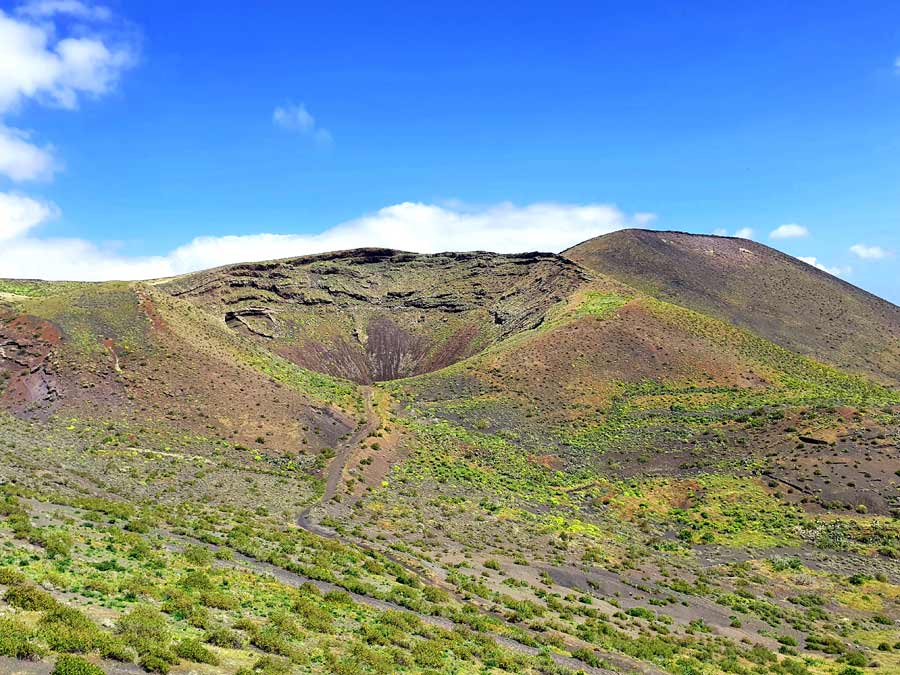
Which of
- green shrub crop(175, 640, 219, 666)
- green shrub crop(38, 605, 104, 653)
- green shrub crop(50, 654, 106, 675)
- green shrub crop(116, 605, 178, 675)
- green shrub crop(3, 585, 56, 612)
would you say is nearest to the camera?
green shrub crop(50, 654, 106, 675)

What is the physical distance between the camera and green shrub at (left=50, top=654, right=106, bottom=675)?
8.82 m

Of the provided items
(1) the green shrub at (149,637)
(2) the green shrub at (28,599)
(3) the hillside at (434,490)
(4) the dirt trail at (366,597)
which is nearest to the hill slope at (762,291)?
(3) the hillside at (434,490)

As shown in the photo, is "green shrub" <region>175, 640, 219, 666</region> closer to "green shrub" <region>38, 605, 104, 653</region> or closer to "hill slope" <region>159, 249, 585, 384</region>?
"green shrub" <region>38, 605, 104, 653</region>

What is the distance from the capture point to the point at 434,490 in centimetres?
4091

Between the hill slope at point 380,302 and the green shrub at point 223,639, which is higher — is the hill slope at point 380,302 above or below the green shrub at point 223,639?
above

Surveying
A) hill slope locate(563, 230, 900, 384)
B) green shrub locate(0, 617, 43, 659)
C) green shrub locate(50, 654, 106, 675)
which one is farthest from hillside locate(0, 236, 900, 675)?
hill slope locate(563, 230, 900, 384)

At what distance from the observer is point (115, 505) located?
2356cm

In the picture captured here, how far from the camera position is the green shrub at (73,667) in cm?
882

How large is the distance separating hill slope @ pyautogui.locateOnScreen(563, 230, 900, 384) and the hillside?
29.3 feet

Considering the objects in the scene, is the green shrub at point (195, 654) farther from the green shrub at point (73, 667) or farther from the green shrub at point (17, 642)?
the green shrub at point (17, 642)

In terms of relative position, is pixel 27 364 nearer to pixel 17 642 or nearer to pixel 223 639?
pixel 223 639

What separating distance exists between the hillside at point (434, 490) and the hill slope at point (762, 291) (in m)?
8.93

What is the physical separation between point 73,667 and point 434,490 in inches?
1294

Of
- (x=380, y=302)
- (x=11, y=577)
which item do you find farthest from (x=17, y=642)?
(x=380, y=302)
